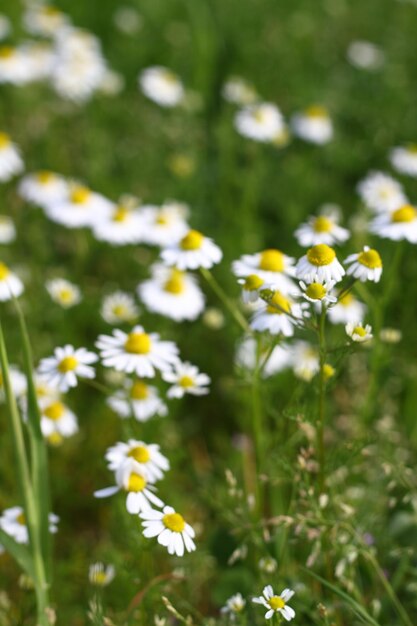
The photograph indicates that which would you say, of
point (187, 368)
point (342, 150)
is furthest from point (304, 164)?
point (187, 368)

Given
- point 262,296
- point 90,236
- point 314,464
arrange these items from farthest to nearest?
point 90,236
point 314,464
point 262,296

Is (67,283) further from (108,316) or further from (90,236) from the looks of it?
(90,236)

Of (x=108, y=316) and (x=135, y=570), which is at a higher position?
(x=108, y=316)

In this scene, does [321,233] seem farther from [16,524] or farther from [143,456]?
[16,524]

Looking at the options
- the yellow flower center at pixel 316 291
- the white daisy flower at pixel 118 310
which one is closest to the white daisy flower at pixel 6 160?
the white daisy flower at pixel 118 310

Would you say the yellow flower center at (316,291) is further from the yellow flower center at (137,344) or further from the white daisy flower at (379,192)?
the white daisy flower at (379,192)

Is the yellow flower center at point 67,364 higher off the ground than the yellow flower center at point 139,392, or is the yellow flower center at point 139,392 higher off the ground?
the yellow flower center at point 139,392
